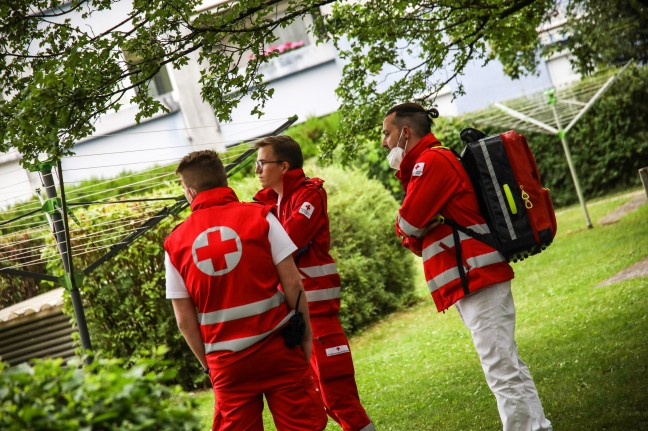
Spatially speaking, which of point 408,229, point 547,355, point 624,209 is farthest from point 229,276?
point 624,209

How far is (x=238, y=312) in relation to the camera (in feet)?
13.6

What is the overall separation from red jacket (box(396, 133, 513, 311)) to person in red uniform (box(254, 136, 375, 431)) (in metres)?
0.66

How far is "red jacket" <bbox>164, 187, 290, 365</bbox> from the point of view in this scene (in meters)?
4.15

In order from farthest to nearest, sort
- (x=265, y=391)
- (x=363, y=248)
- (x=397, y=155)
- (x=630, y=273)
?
1. (x=363, y=248)
2. (x=630, y=273)
3. (x=397, y=155)
4. (x=265, y=391)

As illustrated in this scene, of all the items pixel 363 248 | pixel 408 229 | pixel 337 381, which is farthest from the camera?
pixel 363 248

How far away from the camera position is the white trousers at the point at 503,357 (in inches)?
186

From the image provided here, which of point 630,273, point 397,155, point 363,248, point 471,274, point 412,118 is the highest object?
point 412,118

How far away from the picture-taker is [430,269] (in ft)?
16.2

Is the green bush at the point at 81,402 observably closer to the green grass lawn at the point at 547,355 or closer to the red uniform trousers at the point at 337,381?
the green grass lawn at the point at 547,355

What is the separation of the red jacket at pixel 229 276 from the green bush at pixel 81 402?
139 centimetres

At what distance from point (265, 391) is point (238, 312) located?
16.9 inches

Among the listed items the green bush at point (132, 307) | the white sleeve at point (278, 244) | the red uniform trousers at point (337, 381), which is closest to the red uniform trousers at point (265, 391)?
the white sleeve at point (278, 244)

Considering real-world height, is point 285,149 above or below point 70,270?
above

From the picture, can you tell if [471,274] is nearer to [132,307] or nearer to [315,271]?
[315,271]
